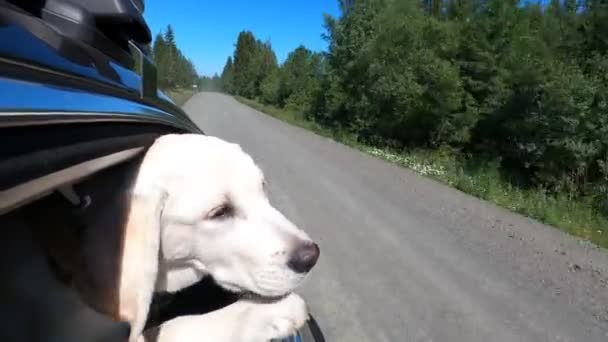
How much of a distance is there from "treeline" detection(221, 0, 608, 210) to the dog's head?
12.6 meters

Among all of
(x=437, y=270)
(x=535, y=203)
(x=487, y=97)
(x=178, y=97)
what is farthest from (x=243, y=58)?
(x=437, y=270)

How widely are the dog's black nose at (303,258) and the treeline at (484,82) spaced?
40.9ft

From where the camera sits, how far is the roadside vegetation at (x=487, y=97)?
534 inches

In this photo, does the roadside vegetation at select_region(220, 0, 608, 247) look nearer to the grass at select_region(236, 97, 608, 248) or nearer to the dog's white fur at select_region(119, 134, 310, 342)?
the grass at select_region(236, 97, 608, 248)

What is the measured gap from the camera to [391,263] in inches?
242

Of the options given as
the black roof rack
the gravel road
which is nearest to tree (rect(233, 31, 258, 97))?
the gravel road

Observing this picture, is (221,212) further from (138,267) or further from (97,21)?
(97,21)

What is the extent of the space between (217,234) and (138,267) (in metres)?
0.41

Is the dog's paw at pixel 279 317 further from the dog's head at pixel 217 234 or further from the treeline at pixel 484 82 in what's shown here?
the treeline at pixel 484 82

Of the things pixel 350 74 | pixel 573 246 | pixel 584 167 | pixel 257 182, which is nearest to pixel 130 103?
pixel 257 182

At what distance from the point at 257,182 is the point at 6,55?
1261 mm

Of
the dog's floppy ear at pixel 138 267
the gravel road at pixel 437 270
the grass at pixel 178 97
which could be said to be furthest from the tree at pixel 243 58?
the dog's floppy ear at pixel 138 267

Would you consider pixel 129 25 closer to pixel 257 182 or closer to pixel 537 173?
pixel 257 182

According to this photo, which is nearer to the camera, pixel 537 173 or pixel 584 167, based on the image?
pixel 584 167
